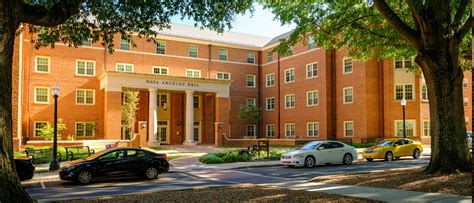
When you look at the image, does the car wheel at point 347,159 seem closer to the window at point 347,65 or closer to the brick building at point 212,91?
the brick building at point 212,91

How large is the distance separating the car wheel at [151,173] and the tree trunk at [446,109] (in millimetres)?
10490

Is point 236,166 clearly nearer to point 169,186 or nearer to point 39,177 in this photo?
point 169,186

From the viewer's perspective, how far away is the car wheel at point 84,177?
1584 centimetres

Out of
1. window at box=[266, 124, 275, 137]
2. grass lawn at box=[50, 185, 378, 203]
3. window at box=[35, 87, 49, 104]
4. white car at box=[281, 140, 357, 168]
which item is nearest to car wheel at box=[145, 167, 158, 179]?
grass lawn at box=[50, 185, 378, 203]

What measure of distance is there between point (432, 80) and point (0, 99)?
1331 cm

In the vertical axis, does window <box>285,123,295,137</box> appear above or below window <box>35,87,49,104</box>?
below

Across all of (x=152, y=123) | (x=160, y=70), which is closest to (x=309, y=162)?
(x=152, y=123)

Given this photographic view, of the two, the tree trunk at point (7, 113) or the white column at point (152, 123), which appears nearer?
the tree trunk at point (7, 113)

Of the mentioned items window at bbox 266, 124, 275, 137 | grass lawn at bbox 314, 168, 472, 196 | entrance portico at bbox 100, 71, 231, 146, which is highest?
entrance portico at bbox 100, 71, 231, 146

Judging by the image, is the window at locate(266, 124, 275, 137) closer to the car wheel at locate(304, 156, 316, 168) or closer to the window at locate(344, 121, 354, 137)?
the window at locate(344, 121, 354, 137)

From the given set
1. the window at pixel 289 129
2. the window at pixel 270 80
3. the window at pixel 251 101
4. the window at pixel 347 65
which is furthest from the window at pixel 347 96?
the window at pixel 251 101

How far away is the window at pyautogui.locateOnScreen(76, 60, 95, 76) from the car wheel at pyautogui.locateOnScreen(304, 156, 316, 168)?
27058 mm

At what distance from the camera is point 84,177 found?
627 inches

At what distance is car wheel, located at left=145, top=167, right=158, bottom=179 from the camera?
17.2 metres
